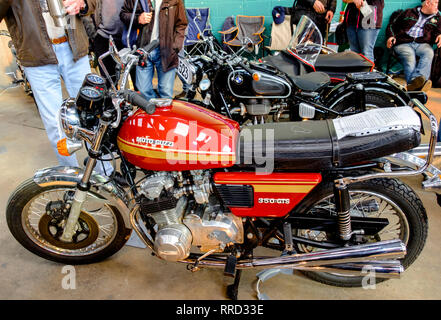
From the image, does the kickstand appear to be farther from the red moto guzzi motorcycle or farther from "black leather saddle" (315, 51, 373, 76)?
"black leather saddle" (315, 51, 373, 76)

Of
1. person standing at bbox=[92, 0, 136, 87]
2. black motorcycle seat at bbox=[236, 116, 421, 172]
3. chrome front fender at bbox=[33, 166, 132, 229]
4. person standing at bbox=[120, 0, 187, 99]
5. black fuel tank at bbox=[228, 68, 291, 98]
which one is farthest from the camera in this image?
person standing at bbox=[92, 0, 136, 87]

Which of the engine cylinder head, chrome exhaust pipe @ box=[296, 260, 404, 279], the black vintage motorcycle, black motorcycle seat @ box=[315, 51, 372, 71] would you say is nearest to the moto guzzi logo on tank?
the engine cylinder head

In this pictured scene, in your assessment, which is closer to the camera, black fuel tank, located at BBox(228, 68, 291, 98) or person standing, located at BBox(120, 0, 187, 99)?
black fuel tank, located at BBox(228, 68, 291, 98)

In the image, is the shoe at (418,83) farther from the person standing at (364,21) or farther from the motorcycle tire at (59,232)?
the motorcycle tire at (59,232)

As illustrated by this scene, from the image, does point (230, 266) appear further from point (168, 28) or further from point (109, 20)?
point (109, 20)

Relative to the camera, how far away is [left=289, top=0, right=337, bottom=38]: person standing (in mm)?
5039

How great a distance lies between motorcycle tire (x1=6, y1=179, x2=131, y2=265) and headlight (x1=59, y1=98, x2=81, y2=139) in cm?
42

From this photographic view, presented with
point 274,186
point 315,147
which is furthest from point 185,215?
→ point 315,147

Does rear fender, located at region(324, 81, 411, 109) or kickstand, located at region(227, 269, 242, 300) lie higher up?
rear fender, located at region(324, 81, 411, 109)

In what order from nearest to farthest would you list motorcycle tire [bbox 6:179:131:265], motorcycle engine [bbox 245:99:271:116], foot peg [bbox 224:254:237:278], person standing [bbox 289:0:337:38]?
foot peg [bbox 224:254:237:278]
motorcycle tire [bbox 6:179:131:265]
motorcycle engine [bbox 245:99:271:116]
person standing [bbox 289:0:337:38]

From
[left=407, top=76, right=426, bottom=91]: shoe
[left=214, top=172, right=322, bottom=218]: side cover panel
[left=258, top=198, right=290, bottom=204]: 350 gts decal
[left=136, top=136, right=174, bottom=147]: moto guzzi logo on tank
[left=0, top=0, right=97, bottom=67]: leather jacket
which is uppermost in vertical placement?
[left=0, top=0, right=97, bottom=67]: leather jacket

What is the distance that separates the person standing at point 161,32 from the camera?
319 cm

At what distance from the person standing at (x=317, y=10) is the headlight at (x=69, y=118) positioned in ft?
15.3

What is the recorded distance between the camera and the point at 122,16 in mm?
3381
